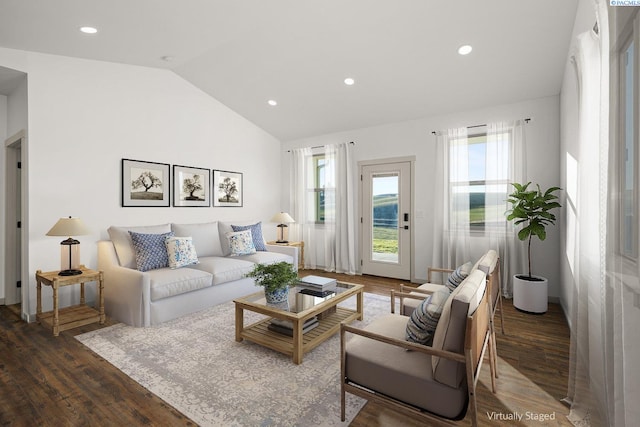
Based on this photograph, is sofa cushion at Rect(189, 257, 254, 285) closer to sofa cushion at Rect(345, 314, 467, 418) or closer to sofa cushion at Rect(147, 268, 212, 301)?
sofa cushion at Rect(147, 268, 212, 301)

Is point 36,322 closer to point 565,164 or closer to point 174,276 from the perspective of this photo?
point 174,276

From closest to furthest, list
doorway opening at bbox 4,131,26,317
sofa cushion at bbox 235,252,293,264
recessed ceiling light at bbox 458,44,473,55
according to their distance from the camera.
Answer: recessed ceiling light at bbox 458,44,473,55, doorway opening at bbox 4,131,26,317, sofa cushion at bbox 235,252,293,264

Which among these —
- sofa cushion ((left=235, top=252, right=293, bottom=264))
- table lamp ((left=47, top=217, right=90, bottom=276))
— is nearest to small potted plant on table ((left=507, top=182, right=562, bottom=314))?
sofa cushion ((left=235, top=252, right=293, bottom=264))

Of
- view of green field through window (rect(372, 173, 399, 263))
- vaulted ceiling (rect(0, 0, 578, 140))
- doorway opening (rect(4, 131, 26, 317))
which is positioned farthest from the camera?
view of green field through window (rect(372, 173, 399, 263))

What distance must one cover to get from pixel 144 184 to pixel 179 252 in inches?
49.9

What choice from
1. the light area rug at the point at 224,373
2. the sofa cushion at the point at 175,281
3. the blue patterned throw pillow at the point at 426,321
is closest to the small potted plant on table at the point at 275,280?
the light area rug at the point at 224,373

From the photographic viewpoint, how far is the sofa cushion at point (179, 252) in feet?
12.6

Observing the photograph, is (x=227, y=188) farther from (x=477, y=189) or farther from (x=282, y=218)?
(x=477, y=189)

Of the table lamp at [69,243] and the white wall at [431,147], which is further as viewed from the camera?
the white wall at [431,147]

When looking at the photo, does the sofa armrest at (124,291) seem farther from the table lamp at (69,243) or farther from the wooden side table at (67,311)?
the table lamp at (69,243)

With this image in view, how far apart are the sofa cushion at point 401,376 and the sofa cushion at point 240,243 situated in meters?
3.16

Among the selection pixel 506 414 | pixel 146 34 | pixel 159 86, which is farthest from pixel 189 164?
pixel 506 414

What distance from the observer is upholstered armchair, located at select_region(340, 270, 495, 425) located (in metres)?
1.47

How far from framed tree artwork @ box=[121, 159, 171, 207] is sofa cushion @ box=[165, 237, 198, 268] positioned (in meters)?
0.87
